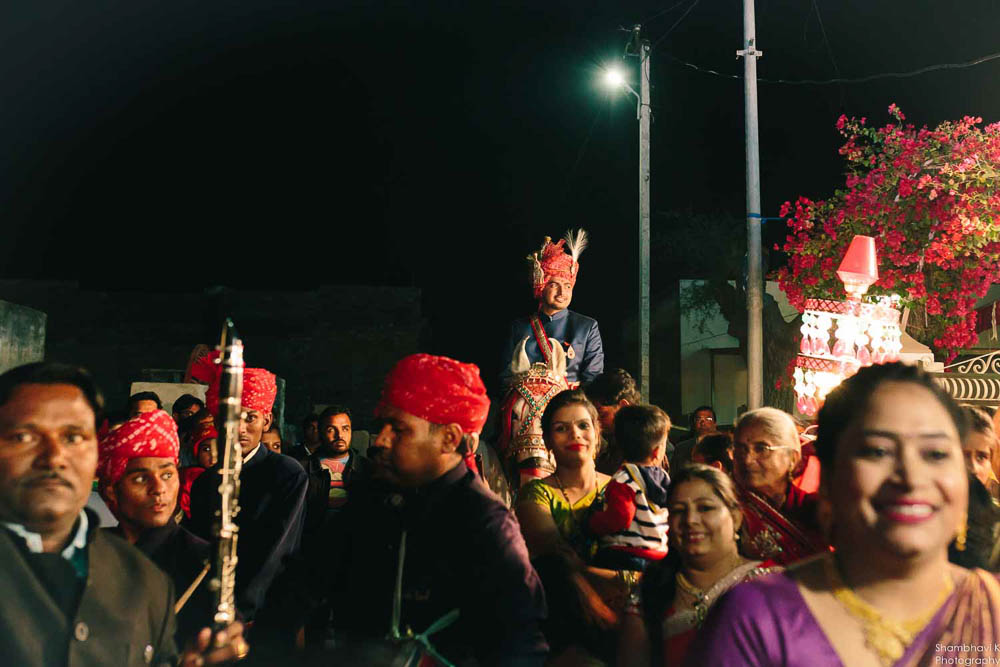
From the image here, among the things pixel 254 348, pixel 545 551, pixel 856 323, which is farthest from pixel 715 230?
pixel 545 551

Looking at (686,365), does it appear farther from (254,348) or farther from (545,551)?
(545,551)

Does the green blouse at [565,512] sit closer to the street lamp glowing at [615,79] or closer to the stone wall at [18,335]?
the stone wall at [18,335]

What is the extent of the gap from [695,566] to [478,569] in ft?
3.25

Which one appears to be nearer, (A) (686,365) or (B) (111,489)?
(B) (111,489)

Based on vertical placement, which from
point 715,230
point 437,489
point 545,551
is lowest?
point 545,551

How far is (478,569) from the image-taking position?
2984 mm

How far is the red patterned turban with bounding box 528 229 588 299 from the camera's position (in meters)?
6.43

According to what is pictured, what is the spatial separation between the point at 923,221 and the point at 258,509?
30.9 ft

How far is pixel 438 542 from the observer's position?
10.2 ft

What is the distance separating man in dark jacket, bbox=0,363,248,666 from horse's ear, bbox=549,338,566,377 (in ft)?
13.2

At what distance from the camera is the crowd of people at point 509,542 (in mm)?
1971

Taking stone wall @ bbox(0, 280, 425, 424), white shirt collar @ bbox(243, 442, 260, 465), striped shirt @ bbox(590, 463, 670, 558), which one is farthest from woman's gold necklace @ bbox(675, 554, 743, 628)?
stone wall @ bbox(0, 280, 425, 424)

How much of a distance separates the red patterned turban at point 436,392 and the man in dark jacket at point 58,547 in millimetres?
1138

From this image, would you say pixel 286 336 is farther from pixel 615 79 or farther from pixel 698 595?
pixel 698 595
